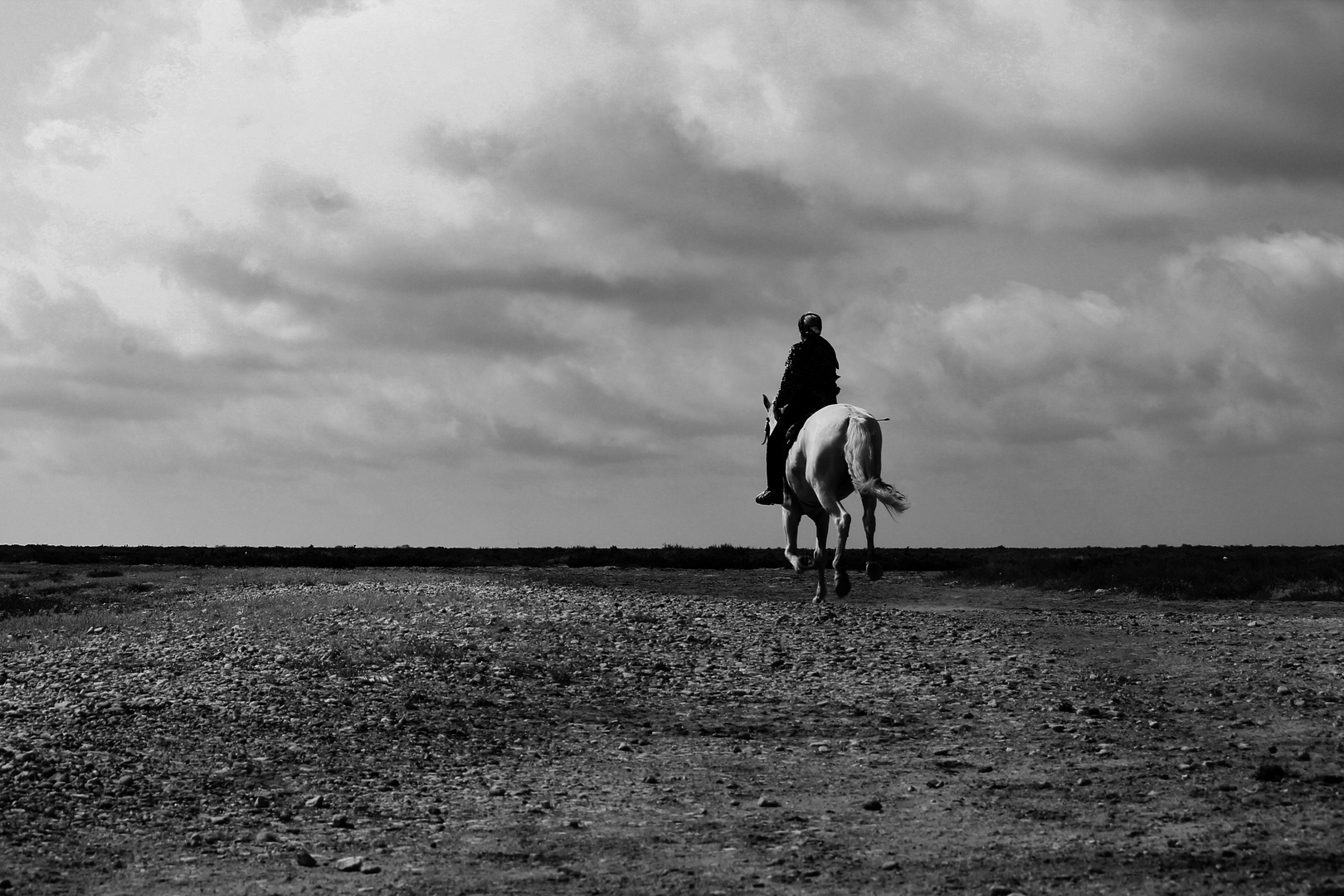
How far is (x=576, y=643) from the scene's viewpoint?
59.0ft

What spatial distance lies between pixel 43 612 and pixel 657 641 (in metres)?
18.1

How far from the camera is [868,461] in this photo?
20469 millimetres

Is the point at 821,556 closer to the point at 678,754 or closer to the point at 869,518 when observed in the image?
the point at 869,518

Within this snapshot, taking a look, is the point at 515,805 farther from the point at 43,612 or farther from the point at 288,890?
the point at 43,612

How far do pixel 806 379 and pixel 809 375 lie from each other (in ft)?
0.30

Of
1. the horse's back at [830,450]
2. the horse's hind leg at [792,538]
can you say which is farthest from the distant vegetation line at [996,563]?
the horse's back at [830,450]

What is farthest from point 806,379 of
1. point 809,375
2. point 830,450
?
point 830,450

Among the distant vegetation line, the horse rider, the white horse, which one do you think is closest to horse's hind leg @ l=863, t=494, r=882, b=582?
the white horse

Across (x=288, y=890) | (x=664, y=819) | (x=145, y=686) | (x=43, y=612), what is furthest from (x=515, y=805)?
(x=43, y=612)

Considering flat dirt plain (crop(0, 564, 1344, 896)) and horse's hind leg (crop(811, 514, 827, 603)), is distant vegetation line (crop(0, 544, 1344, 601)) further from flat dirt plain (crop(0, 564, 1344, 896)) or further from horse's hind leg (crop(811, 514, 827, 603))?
horse's hind leg (crop(811, 514, 827, 603))

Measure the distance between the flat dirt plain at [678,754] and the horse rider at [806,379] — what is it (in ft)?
14.1

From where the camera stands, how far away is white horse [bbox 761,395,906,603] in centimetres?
2047

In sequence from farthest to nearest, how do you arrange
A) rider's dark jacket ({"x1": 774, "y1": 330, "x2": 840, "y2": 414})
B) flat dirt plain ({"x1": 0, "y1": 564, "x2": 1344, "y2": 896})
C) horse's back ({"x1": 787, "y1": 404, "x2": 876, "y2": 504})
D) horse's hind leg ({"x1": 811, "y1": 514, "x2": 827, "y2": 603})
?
1. rider's dark jacket ({"x1": 774, "y1": 330, "x2": 840, "y2": 414})
2. horse's hind leg ({"x1": 811, "y1": 514, "x2": 827, "y2": 603})
3. horse's back ({"x1": 787, "y1": 404, "x2": 876, "y2": 504})
4. flat dirt plain ({"x1": 0, "y1": 564, "x2": 1344, "y2": 896})

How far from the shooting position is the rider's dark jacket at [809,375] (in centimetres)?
2369
